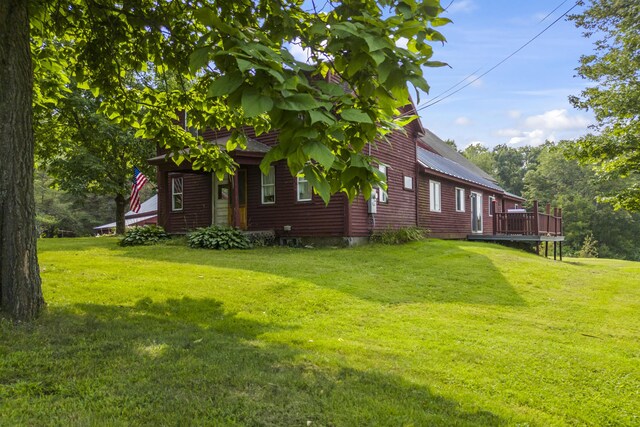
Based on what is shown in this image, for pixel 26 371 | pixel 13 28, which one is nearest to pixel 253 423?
pixel 26 371

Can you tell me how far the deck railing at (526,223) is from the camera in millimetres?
17562

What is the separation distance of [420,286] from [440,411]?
5229mm

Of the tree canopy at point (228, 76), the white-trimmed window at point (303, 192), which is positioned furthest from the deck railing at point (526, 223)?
the tree canopy at point (228, 76)

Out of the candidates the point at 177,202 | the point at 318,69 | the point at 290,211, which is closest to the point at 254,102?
the point at 318,69

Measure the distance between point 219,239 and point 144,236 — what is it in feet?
11.8

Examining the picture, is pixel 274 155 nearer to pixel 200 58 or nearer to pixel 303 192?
pixel 200 58

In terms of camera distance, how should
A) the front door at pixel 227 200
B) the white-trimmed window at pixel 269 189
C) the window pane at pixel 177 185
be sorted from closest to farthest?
the white-trimmed window at pixel 269 189 → the front door at pixel 227 200 → the window pane at pixel 177 185

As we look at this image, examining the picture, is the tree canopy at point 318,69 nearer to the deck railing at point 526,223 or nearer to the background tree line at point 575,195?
the deck railing at point 526,223

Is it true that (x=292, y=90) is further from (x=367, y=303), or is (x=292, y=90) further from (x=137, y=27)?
(x=367, y=303)

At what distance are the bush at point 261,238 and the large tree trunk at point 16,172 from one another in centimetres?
891

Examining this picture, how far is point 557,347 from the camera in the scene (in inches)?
187

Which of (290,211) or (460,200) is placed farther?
(460,200)

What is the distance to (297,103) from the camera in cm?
222

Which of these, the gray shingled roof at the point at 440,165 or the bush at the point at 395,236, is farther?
the gray shingled roof at the point at 440,165
